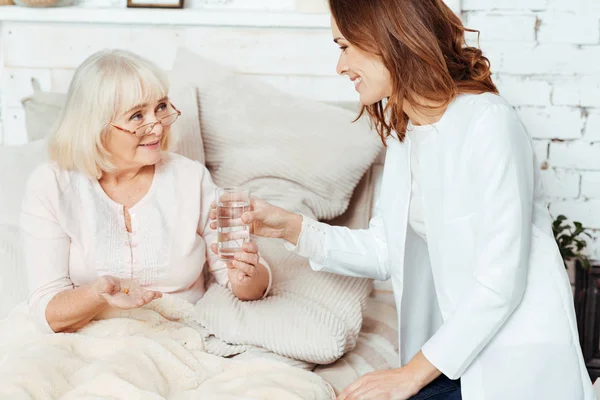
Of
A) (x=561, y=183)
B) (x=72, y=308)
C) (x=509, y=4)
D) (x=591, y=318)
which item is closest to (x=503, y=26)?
(x=509, y=4)

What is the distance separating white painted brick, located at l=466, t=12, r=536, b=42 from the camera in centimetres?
230

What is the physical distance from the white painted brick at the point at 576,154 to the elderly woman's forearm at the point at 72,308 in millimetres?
1610

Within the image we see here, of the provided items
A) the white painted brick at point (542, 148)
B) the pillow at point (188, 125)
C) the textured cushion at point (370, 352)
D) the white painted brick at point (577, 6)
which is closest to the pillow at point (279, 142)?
the pillow at point (188, 125)

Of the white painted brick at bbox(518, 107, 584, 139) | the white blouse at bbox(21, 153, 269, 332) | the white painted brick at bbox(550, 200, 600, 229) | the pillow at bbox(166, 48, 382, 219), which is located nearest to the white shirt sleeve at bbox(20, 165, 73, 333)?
the white blouse at bbox(21, 153, 269, 332)

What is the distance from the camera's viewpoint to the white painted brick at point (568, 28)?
2301 millimetres

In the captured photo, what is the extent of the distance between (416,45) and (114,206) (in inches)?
33.3

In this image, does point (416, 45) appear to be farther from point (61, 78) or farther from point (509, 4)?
point (61, 78)

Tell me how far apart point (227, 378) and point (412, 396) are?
384 mm

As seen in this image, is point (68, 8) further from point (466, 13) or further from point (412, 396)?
point (412, 396)

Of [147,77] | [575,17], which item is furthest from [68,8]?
[575,17]

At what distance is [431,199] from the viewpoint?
4.73 ft

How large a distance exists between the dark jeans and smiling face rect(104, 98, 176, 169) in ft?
2.71

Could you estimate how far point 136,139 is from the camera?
167cm

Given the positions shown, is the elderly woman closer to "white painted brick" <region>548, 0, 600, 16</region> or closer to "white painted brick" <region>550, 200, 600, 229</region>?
"white painted brick" <region>550, 200, 600, 229</region>
